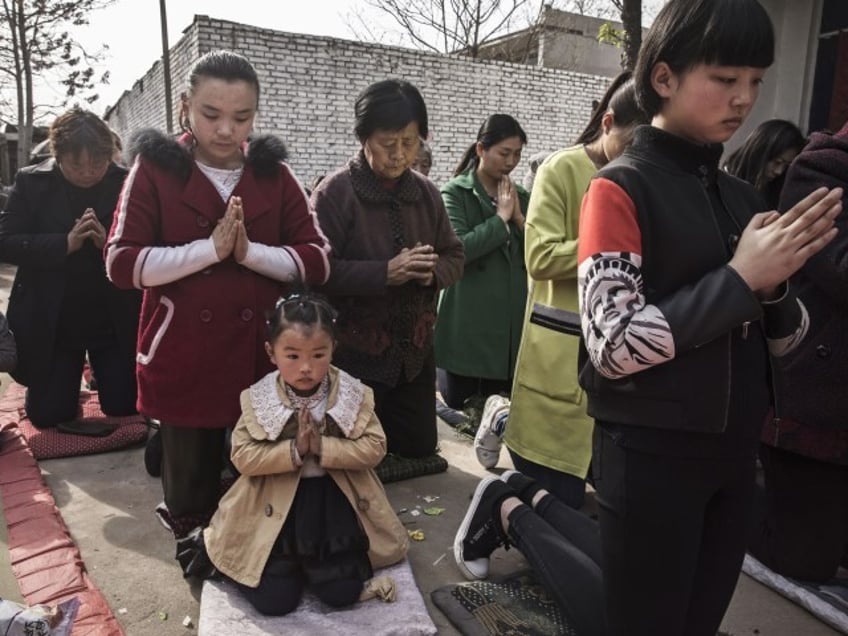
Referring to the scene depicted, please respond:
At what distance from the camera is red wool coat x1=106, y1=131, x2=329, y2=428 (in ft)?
8.59

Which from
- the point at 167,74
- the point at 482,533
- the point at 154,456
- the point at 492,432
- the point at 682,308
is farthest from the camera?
the point at 167,74

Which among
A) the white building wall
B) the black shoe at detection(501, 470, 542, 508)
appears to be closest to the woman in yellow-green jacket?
the black shoe at detection(501, 470, 542, 508)

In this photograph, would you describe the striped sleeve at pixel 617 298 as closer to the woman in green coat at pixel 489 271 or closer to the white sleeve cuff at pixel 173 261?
the white sleeve cuff at pixel 173 261

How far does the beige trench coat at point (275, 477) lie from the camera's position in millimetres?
2461

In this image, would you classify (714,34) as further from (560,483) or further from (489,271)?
(489,271)

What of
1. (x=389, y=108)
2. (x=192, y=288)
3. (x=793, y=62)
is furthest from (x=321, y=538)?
(x=793, y=62)

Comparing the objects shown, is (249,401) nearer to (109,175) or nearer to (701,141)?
(701,141)

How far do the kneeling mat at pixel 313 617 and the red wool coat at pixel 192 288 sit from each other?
649 millimetres

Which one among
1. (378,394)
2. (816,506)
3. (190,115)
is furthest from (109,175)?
(816,506)

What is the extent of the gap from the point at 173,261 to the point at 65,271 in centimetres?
192

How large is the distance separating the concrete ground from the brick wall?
730 cm

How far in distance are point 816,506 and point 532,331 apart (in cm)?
127

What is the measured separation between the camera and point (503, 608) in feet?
8.20

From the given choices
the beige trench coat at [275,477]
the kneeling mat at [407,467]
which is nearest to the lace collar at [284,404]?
the beige trench coat at [275,477]
